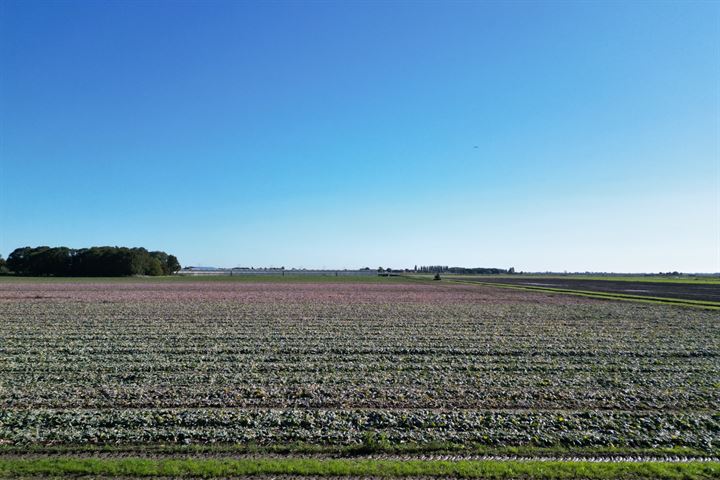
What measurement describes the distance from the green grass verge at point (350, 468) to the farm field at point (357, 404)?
0.03m

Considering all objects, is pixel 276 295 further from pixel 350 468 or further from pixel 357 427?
pixel 350 468

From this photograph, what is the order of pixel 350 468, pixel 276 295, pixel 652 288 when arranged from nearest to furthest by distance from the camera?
pixel 350 468 < pixel 276 295 < pixel 652 288

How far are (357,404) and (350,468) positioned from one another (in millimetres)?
3138

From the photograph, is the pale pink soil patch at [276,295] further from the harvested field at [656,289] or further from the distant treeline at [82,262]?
the distant treeline at [82,262]

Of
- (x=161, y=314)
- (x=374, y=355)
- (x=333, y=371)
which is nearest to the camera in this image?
(x=333, y=371)

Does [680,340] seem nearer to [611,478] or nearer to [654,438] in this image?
[654,438]

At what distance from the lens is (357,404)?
10.1 m

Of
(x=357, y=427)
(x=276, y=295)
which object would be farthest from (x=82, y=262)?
(x=357, y=427)

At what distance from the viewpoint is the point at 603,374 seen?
521 inches

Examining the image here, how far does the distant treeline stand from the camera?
122 metres

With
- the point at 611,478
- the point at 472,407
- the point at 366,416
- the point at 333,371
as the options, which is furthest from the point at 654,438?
the point at 333,371

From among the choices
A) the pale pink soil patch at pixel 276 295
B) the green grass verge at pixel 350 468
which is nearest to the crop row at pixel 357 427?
the green grass verge at pixel 350 468

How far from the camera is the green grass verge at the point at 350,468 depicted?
22.5 feet

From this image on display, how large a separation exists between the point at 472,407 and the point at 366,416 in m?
2.59
